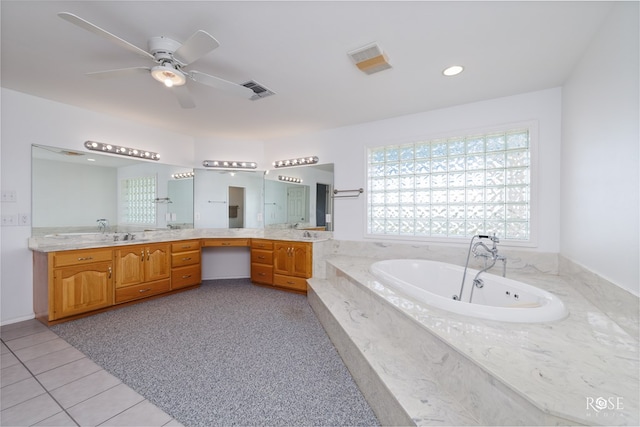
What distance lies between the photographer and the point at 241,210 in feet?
14.3

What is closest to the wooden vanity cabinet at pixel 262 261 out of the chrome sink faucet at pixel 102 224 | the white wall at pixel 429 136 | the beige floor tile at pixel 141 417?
the white wall at pixel 429 136

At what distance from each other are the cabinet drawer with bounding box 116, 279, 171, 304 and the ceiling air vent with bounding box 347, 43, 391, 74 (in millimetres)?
3556

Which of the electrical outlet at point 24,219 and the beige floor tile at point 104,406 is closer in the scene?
the beige floor tile at point 104,406

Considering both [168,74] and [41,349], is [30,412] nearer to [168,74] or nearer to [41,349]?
[41,349]

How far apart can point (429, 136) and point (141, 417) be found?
357cm

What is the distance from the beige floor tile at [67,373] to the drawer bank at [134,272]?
100 centimetres

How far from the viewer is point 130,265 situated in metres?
3.11

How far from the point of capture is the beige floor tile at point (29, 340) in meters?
2.17

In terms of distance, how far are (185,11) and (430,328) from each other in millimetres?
2380

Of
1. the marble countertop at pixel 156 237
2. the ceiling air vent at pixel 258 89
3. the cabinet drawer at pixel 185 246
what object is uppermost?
the ceiling air vent at pixel 258 89

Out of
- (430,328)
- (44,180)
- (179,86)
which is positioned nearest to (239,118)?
(179,86)

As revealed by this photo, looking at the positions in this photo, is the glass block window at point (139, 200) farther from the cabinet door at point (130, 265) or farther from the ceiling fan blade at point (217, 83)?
the ceiling fan blade at point (217, 83)

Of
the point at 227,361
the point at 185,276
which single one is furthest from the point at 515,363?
the point at 185,276

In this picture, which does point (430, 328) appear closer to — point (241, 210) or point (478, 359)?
point (478, 359)
